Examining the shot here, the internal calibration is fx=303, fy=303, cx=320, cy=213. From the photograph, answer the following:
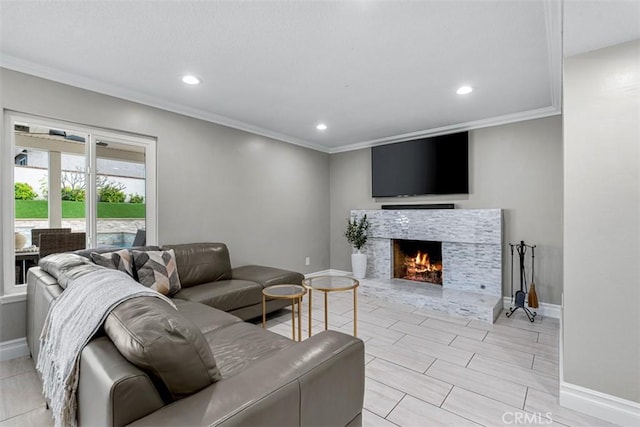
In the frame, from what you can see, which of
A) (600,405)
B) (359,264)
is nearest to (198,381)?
(600,405)

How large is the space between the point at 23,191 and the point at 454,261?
4854mm

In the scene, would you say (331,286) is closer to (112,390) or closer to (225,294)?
(225,294)

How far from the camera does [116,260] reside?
2727 millimetres

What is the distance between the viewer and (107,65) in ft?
8.51

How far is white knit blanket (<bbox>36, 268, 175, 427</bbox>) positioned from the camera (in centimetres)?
112

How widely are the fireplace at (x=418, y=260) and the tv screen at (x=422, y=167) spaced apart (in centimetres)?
82

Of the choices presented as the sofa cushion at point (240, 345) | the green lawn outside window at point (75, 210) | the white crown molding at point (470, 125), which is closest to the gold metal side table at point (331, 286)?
the sofa cushion at point (240, 345)

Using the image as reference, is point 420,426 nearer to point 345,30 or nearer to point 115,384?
point 115,384

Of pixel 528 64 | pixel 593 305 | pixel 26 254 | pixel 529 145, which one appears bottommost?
pixel 593 305

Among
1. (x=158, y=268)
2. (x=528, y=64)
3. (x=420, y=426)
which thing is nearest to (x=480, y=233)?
(x=528, y=64)

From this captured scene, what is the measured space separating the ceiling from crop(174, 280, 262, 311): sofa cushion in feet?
6.71

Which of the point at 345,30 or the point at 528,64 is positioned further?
the point at 528,64

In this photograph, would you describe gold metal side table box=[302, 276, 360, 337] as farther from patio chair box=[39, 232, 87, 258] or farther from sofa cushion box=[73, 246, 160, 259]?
patio chair box=[39, 232, 87, 258]

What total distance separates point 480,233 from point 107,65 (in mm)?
4424
